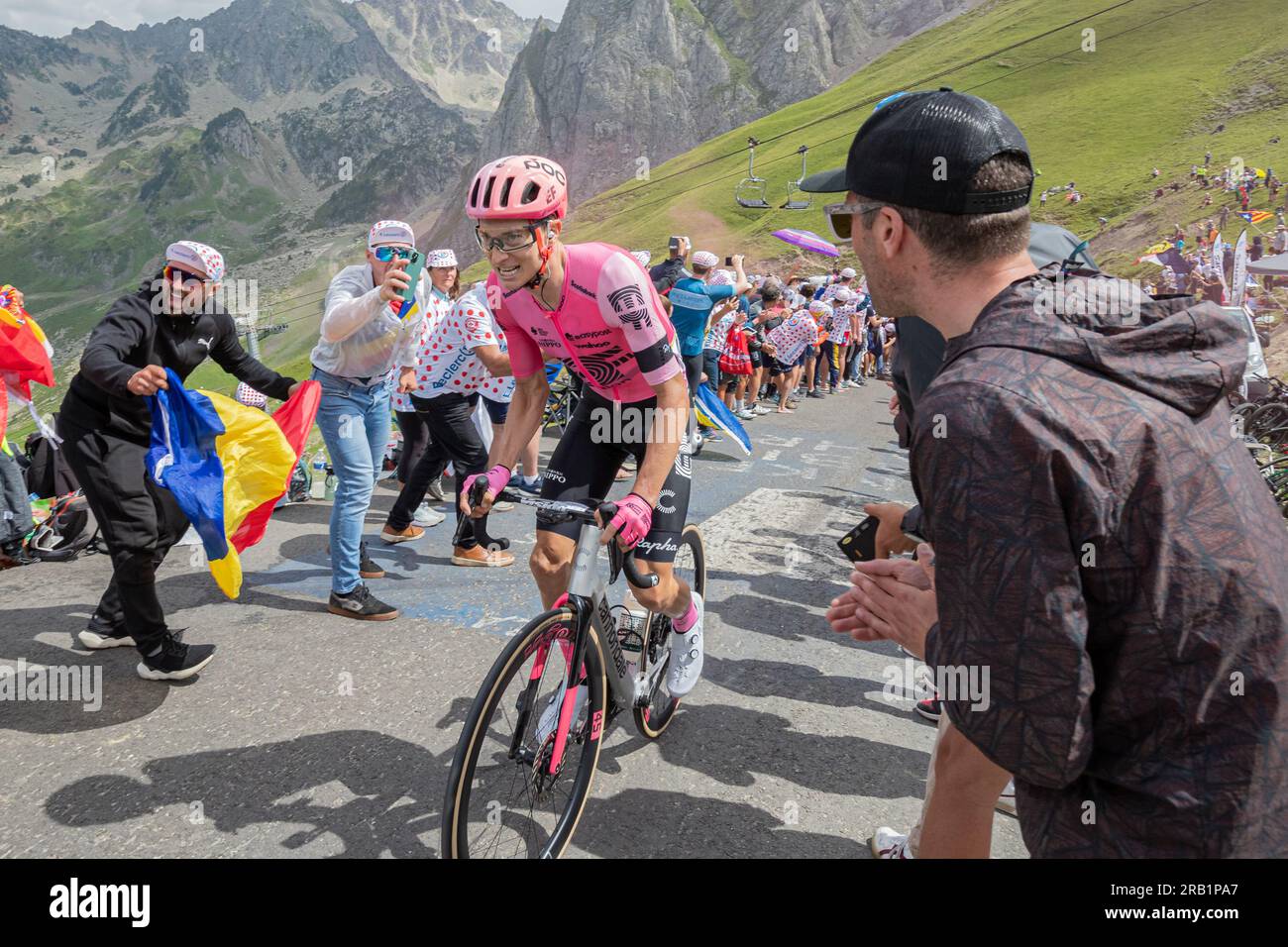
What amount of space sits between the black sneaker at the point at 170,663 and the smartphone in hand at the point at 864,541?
3.56 meters

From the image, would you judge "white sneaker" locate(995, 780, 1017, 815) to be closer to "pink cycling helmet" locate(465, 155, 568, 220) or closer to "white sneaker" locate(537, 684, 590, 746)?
Result: "white sneaker" locate(537, 684, 590, 746)

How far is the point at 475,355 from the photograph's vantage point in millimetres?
6246

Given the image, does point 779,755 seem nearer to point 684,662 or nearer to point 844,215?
point 684,662

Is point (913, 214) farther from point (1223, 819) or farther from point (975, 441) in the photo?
point (1223, 819)

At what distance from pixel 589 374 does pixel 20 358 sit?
4.53 m

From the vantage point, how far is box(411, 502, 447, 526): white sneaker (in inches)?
287

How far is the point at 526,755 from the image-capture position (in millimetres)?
2834

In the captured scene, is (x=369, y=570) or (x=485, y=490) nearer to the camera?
(x=485, y=490)

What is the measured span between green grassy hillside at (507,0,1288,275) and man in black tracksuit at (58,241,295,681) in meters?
36.4

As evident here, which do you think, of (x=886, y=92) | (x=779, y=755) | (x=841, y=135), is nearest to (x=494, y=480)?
(x=779, y=755)

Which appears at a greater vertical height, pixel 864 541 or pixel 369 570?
pixel 864 541

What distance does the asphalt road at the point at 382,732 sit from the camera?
3098mm
